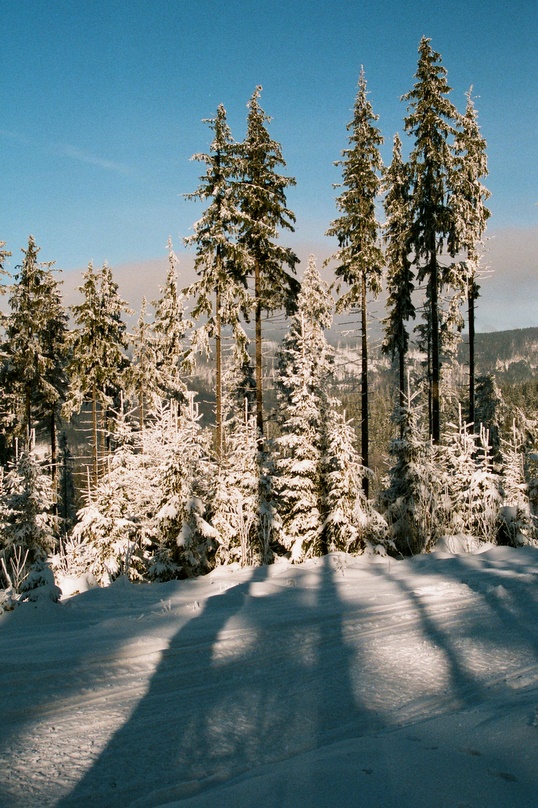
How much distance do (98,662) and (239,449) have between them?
1161 cm

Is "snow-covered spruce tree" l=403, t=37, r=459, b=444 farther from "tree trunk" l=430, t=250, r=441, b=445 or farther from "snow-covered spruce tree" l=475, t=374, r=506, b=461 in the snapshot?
"snow-covered spruce tree" l=475, t=374, r=506, b=461

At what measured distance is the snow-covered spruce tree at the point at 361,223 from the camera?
19.7m

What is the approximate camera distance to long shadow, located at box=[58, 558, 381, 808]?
2.34 m

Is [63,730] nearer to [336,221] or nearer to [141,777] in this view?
[141,777]

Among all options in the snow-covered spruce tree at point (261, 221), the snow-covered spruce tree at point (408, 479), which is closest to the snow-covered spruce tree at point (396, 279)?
the snow-covered spruce tree at point (261, 221)

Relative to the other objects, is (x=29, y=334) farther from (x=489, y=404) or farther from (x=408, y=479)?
(x=489, y=404)

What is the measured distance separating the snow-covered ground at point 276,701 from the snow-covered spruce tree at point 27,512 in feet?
52.6

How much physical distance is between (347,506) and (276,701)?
37.2 ft

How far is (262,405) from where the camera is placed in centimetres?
1839

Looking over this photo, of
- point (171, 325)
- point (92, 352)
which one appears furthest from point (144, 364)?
point (92, 352)

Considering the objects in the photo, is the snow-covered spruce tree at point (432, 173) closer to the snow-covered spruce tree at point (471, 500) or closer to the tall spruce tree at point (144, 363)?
the snow-covered spruce tree at point (471, 500)

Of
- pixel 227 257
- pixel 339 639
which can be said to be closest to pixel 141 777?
pixel 339 639

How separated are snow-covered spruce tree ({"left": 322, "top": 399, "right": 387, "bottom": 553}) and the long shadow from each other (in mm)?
9478

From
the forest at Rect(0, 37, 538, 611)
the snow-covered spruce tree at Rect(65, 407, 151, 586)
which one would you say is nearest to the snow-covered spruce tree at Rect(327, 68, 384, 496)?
the forest at Rect(0, 37, 538, 611)
